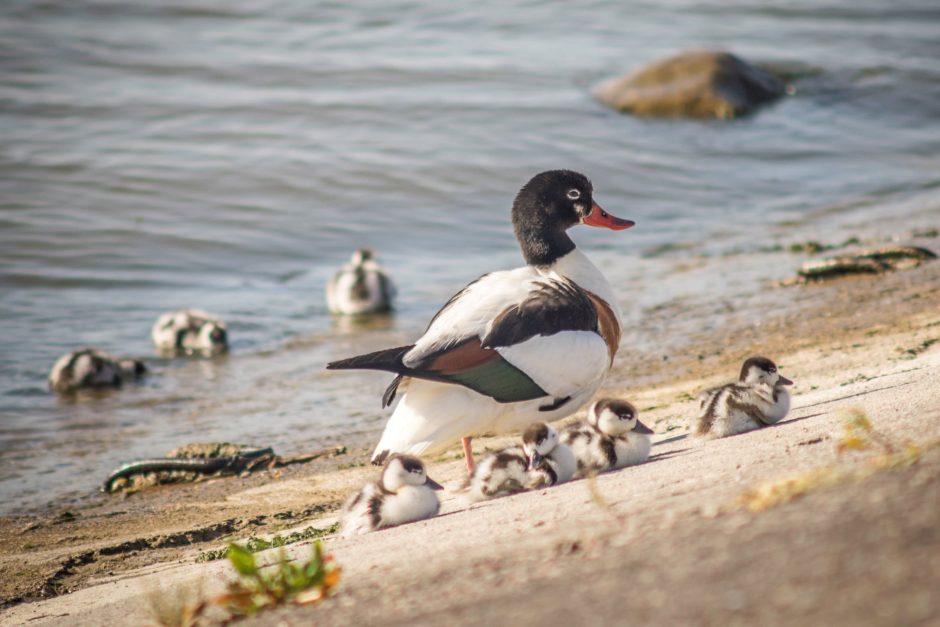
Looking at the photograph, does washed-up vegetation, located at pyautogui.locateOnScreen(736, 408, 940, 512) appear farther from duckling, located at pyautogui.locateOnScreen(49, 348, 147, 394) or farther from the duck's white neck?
duckling, located at pyautogui.locateOnScreen(49, 348, 147, 394)

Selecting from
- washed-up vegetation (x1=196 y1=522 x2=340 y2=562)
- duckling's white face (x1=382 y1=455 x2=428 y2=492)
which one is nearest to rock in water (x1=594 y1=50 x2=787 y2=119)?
washed-up vegetation (x1=196 y1=522 x2=340 y2=562)

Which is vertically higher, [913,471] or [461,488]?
[913,471]

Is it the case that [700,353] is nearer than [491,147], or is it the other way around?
[700,353]

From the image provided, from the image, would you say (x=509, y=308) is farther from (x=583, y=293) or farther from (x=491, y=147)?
(x=491, y=147)

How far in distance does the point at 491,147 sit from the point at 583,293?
1073cm

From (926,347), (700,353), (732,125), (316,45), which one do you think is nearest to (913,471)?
(926,347)

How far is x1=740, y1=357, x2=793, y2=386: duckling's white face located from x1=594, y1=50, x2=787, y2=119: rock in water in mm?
12486

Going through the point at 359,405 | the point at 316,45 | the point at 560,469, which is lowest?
the point at 359,405

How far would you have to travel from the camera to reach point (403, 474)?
192 inches

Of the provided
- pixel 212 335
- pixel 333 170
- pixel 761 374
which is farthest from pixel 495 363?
pixel 333 170

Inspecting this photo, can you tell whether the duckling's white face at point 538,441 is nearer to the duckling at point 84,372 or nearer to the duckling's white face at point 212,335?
the duckling at point 84,372

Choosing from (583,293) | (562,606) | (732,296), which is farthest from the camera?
(732,296)

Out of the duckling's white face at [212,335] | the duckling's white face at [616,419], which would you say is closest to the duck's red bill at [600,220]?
the duckling's white face at [616,419]

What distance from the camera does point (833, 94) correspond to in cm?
1927
